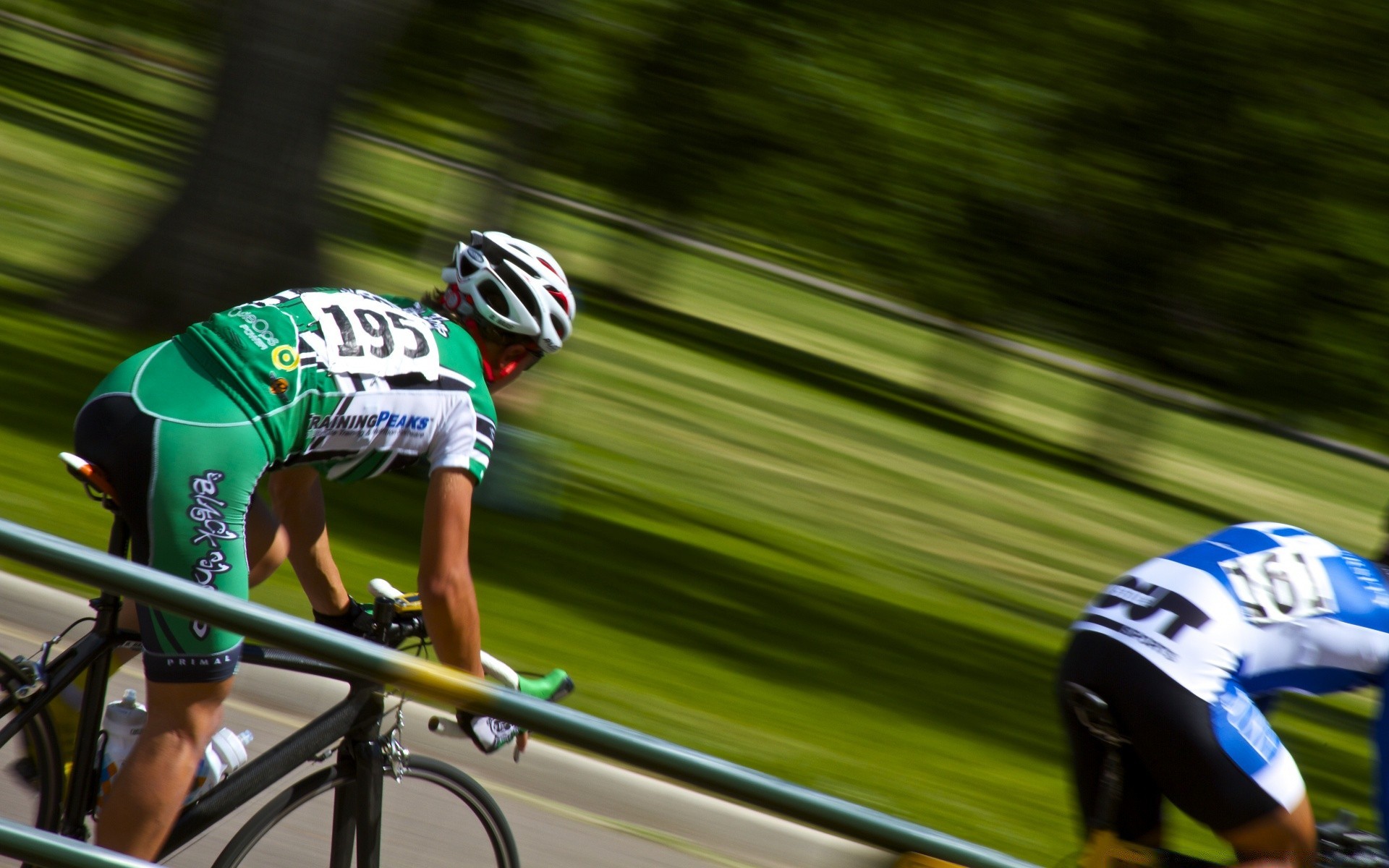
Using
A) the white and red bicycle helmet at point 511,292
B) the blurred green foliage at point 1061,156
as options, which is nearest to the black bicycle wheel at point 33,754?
the white and red bicycle helmet at point 511,292

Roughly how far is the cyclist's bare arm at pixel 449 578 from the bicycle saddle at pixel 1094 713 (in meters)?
1.42

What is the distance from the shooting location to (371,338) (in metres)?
3.44

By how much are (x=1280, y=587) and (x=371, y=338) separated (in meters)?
2.23

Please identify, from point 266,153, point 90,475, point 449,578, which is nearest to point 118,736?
point 90,475

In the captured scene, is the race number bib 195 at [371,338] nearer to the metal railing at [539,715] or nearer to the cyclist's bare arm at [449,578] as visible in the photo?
the cyclist's bare arm at [449,578]

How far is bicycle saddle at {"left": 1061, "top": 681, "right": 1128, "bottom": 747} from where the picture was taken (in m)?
3.44

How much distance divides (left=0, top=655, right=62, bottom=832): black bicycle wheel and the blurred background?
2.31 metres

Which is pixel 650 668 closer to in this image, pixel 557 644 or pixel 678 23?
pixel 557 644

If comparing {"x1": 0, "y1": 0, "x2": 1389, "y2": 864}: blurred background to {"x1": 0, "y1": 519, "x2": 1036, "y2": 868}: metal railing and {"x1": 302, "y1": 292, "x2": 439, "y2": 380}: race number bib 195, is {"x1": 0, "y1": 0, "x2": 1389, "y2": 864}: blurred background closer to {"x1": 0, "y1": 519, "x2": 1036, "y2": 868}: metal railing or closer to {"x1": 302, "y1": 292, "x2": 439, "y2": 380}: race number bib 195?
{"x1": 302, "y1": 292, "x2": 439, "y2": 380}: race number bib 195

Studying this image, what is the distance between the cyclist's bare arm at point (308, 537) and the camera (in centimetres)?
382

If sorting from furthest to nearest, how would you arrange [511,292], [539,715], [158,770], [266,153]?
[266,153], [511,292], [158,770], [539,715]

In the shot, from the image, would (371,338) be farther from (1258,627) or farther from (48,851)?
(1258,627)

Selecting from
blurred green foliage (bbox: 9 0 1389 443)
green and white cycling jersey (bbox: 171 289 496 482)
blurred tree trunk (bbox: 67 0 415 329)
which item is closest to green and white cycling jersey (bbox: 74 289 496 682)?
green and white cycling jersey (bbox: 171 289 496 482)

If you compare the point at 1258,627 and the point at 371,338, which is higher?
the point at 371,338
